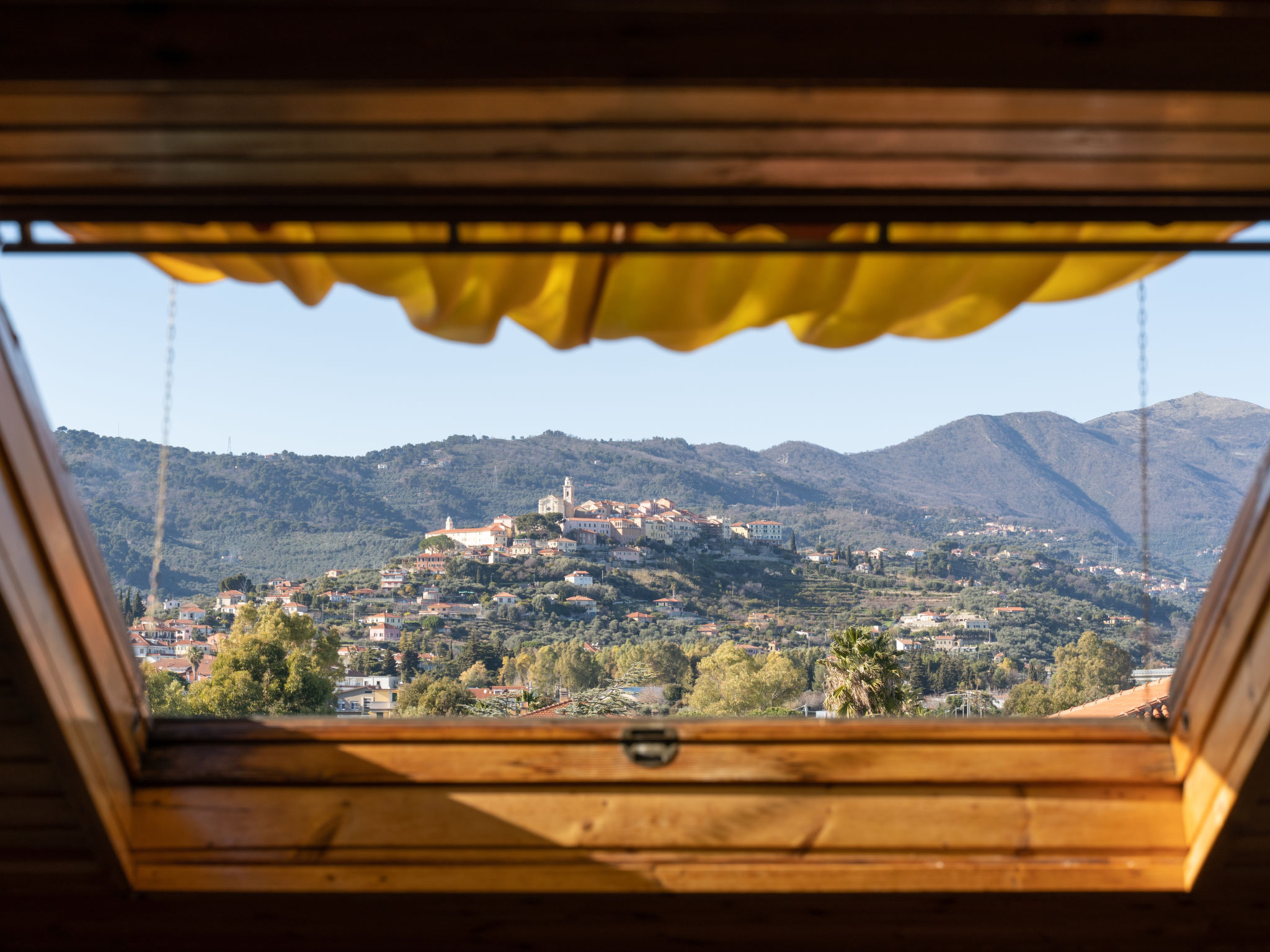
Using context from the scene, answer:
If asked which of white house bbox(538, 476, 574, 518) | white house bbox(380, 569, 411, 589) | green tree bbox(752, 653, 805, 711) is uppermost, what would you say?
white house bbox(538, 476, 574, 518)

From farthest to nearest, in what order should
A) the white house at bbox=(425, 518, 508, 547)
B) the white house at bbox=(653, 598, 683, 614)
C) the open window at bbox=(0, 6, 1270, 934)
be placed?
the white house at bbox=(653, 598, 683, 614) < the white house at bbox=(425, 518, 508, 547) < the open window at bbox=(0, 6, 1270, 934)

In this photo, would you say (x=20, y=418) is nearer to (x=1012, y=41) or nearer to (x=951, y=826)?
(x=1012, y=41)

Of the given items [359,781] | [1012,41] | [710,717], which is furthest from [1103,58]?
[359,781]

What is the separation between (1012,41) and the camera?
89cm

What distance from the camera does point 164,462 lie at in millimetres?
1885

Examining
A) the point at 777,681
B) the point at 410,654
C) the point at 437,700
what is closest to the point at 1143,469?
the point at 437,700

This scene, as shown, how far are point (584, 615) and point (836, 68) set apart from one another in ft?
11.0

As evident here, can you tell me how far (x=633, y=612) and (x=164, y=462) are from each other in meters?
2.37

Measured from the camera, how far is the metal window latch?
1784 mm

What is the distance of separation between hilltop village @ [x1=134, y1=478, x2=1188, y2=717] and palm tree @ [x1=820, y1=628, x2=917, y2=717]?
479cm

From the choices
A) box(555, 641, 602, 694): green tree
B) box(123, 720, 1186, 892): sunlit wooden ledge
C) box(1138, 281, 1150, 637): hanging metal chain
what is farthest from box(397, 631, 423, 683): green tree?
box(1138, 281, 1150, 637): hanging metal chain

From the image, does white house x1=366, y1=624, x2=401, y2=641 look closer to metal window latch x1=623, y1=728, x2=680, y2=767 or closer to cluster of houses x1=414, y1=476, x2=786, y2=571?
cluster of houses x1=414, y1=476, x2=786, y2=571

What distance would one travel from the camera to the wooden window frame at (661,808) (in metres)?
1.79

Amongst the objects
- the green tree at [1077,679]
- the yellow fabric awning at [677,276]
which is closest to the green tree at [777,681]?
the green tree at [1077,679]
